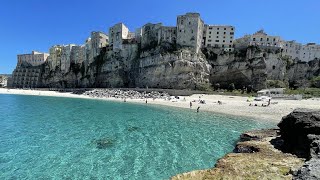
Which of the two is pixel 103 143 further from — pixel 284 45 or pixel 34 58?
pixel 34 58

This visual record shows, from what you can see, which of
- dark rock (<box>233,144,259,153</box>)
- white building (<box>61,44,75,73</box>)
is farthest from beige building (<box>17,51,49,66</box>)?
dark rock (<box>233,144,259,153</box>)

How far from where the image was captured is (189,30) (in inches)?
3120

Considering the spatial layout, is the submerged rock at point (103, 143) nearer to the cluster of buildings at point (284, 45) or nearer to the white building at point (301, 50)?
the cluster of buildings at point (284, 45)

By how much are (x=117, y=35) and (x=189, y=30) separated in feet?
101

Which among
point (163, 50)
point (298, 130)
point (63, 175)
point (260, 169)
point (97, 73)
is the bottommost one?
point (63, 175)

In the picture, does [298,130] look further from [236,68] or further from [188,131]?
[236,68]

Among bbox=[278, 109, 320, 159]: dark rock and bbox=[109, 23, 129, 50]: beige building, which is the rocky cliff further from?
bbox=[109, 23, 129, 50]: beige building

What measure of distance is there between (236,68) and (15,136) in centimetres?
7051

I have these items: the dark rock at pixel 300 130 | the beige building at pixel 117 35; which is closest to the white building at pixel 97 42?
the beige building at pixel 117 35

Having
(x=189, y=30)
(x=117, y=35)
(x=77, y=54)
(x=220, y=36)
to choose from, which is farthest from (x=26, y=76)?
(x=220, y=36)

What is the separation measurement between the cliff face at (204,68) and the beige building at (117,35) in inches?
178

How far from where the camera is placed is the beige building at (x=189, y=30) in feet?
259

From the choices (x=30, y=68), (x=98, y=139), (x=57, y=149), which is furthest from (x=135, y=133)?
(x=30, y=68)

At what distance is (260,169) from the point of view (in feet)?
29.3
